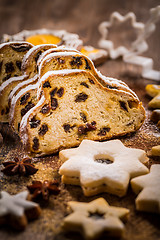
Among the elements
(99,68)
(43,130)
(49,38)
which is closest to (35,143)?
(43,130)

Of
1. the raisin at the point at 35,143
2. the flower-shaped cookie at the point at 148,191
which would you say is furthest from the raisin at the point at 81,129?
the flower-shaped cookie at the point at 148,191

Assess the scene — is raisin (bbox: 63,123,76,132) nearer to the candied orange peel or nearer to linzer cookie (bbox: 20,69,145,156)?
linzer cookie (bbox: 20,69,145,156)

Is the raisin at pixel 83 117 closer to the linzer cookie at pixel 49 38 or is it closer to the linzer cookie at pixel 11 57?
the linzer cookie at pixel 11 57

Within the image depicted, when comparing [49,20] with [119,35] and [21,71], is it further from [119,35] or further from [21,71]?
[21,71]

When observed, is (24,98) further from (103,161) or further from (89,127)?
(103,161)

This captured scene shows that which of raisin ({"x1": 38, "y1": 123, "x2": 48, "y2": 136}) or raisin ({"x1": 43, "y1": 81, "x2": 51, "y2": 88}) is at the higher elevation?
raisin ({"x1": 43, "y1": 81, "x2": 51, "y2": 88})

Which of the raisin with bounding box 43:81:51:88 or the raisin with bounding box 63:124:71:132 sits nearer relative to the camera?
the raisin with bounding box 43:81:51:88

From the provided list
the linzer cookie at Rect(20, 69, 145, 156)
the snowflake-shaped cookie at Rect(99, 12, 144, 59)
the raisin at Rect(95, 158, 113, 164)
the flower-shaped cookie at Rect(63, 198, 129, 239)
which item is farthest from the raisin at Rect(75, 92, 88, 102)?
A: the snowflake-shaped cookie at Rect(99, 12, 144, 59)
